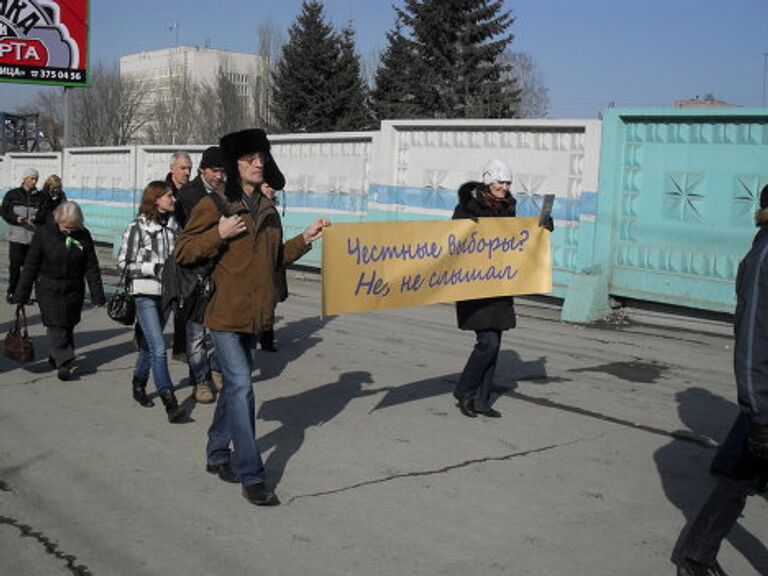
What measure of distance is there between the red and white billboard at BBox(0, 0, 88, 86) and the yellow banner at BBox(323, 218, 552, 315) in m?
18.7

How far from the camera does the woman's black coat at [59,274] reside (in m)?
8.02

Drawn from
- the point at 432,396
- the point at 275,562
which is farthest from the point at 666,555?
the point at 432,396

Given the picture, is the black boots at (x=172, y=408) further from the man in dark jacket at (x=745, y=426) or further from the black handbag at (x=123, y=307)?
the man in dark jacket at (x=745, y=426)

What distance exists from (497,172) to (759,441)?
3583 millimetres

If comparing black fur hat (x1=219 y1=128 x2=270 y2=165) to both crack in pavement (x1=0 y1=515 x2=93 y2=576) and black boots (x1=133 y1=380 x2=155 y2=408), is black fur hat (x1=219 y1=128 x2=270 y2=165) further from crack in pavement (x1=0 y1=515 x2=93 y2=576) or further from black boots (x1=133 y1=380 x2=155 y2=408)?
black boots (x1=133 y1=380 x2=155 y2=408)

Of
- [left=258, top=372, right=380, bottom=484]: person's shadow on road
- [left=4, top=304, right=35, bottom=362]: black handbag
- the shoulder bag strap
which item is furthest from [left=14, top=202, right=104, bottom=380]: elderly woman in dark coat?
[left=258, top=372, right=380, bottom=484]: person's shadow on road

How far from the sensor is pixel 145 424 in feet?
22.2

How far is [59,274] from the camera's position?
8.02 m

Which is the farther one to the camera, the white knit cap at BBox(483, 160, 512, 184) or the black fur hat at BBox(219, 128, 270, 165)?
the white knit cap at BBox(483, 160, 512, 184)

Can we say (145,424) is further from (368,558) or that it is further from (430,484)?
(368,558)

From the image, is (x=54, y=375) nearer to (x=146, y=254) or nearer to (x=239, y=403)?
(x=146, y=254)

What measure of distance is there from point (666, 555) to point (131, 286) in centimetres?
437

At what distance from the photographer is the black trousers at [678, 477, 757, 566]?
159 inches

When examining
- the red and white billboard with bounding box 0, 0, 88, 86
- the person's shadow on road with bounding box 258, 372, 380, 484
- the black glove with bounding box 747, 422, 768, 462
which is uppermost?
the red and white billboard with bounding box 0, 0, 88, 86
